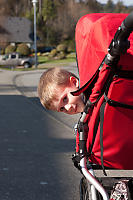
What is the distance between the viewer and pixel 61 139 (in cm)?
617

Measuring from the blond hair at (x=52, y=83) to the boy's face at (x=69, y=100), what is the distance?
0.03m

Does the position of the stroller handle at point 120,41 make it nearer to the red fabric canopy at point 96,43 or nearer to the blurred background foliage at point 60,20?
the red fabric canopy at point 96,43

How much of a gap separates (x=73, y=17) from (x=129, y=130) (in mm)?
62083

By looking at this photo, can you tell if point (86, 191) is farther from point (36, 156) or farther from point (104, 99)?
point (36, 156)

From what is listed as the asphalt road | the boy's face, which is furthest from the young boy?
the asphalt road

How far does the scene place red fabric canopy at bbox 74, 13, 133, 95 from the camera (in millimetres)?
2012

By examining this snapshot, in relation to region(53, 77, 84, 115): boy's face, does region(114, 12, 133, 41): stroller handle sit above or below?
above

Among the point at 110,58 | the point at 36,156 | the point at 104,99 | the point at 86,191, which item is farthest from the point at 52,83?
the point at 36,156

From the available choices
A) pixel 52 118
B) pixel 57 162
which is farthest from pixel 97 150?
pixel 52 118

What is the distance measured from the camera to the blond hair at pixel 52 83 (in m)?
2.20

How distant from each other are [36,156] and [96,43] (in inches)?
134

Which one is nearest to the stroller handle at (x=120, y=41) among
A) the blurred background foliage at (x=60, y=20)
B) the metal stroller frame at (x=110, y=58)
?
the metal stroller frame at (x=110, y=58)

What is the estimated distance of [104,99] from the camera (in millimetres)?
2070

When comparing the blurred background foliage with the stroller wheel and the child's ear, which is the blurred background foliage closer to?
the stroller wheel
